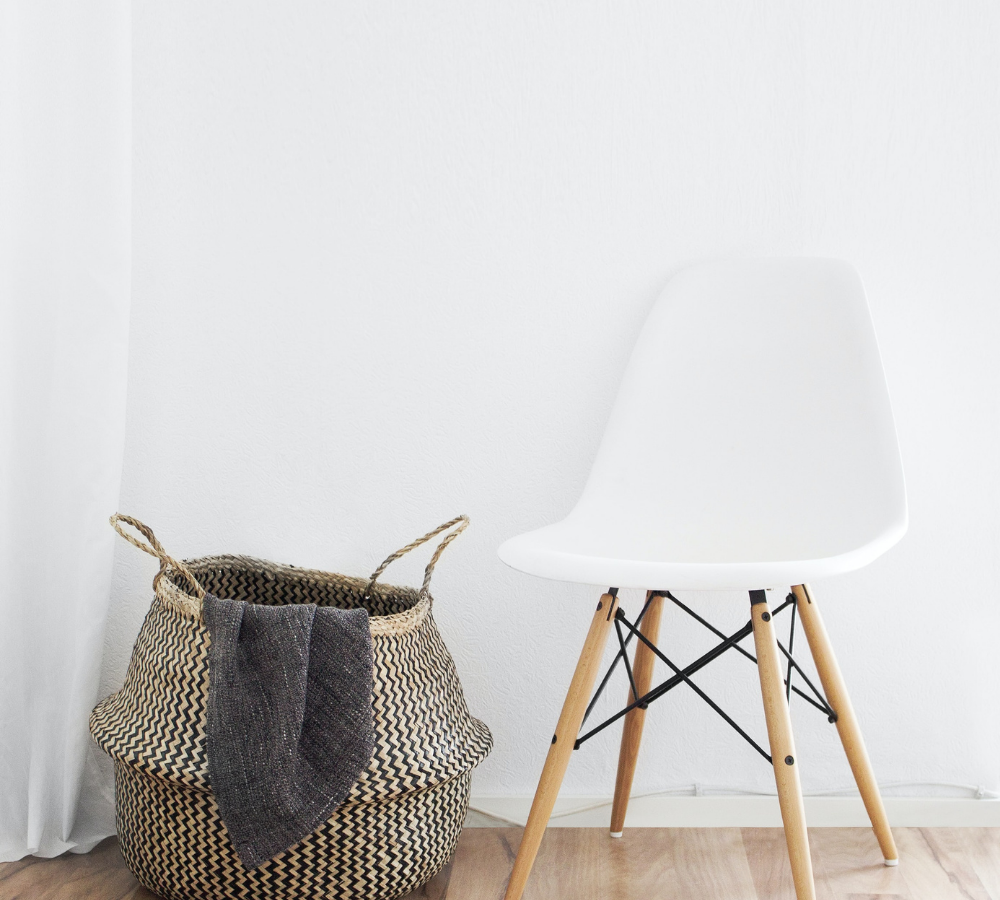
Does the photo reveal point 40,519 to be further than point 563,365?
No

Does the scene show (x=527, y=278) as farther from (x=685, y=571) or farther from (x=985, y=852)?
(x=985, y=852)

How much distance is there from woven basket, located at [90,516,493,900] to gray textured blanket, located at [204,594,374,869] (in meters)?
0.03

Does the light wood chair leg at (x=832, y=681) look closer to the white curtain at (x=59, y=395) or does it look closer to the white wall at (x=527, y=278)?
the white wall at (x=527, y=278)

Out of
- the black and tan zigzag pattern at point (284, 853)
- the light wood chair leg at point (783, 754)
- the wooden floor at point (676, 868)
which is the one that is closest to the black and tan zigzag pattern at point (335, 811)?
the black and tan zigzag pattern at point (284, 853)

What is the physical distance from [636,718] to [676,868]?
0.22 metres

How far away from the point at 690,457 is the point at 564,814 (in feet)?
2.01

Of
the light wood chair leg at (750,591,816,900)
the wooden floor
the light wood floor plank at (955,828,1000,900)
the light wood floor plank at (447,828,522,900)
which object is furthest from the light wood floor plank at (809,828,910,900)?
the light wood floor plank at (447,828,522,900)

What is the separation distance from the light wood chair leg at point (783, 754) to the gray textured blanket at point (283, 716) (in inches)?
18.4

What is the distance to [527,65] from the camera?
131 cm

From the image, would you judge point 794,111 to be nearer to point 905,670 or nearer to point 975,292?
point 975,292

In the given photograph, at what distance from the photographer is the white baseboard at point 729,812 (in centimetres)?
136

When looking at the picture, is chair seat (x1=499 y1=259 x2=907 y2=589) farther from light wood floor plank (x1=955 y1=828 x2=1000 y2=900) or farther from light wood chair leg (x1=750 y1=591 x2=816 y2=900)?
light wood floor plank (x1=955 y1=828 x2=1000 y2=900)

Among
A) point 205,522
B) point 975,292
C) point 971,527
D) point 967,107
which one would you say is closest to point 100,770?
point 205,522

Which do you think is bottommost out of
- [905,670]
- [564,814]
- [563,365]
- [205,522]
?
[564,814]
